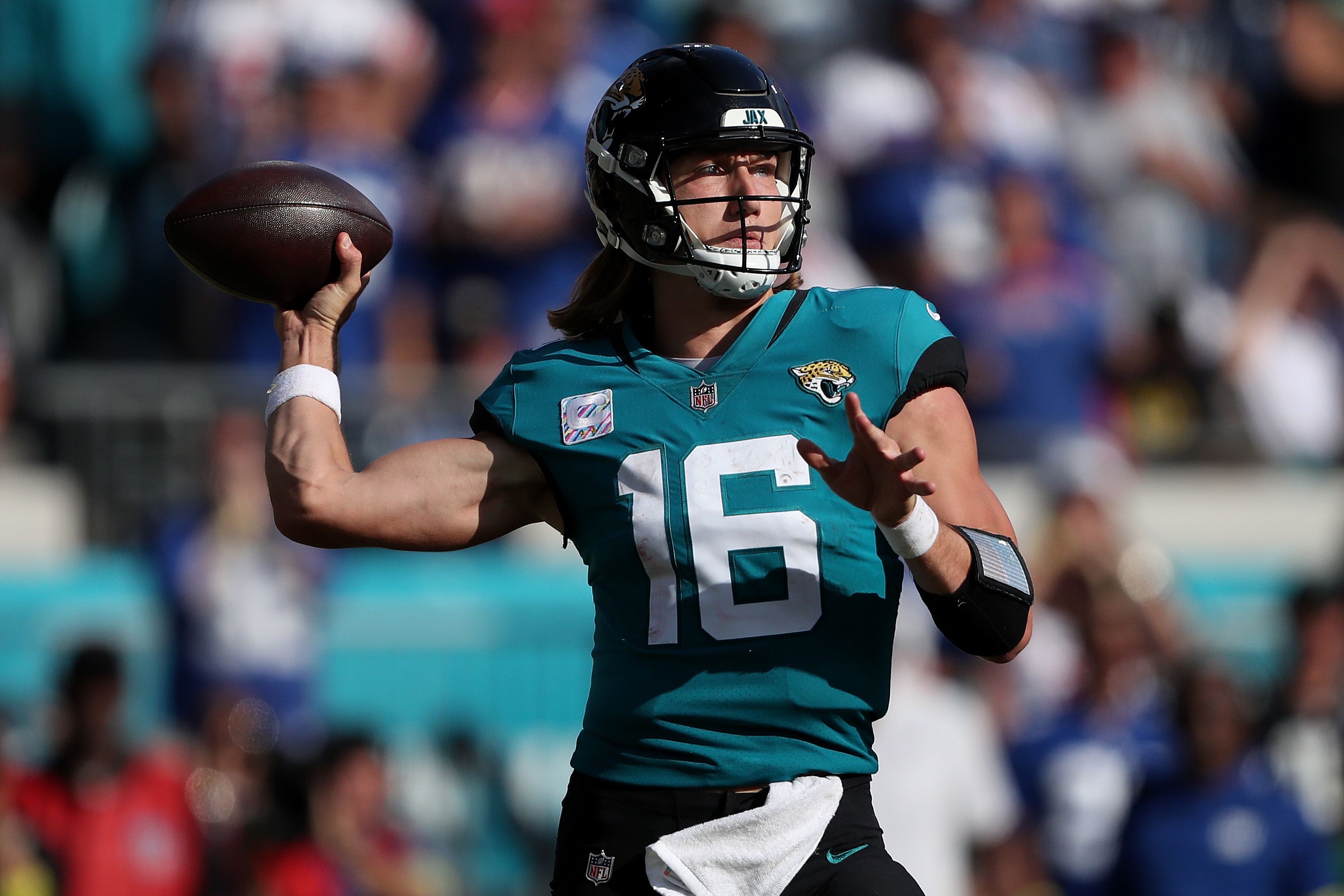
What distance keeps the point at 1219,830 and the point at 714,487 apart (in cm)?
351

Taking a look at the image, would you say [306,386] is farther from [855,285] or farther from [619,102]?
[855,285]

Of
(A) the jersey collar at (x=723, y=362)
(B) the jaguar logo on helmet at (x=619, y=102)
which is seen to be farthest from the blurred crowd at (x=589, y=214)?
(A) the jersey collar at (x=723, y=362)

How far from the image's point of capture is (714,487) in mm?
3074

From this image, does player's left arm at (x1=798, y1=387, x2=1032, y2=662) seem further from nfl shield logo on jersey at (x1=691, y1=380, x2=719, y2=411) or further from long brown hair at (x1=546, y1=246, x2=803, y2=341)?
long brown hair at (x1=546, y1=246, x2=803, y2=341)

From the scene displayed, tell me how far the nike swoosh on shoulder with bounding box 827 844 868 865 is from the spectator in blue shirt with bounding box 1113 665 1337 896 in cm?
327

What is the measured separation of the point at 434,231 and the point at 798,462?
5770mm

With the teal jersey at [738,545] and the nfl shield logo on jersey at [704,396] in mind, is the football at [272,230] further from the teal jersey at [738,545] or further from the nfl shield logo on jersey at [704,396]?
the nfl shield logo on jersey at [704,396]

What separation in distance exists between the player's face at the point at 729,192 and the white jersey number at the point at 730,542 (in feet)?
1.28

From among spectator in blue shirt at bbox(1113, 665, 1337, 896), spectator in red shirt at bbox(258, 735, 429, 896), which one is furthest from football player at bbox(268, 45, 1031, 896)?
spectator in red shirt at bbox(258, 735, 429, 896)

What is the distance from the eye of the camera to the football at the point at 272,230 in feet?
11.1

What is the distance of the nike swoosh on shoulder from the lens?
3.01 m

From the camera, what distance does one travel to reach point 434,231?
8609 mm

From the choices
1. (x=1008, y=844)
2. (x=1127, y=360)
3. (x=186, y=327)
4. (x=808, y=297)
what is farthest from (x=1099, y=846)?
(x=186, y=327)

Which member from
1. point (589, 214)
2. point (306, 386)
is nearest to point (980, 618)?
point (306, 386)
